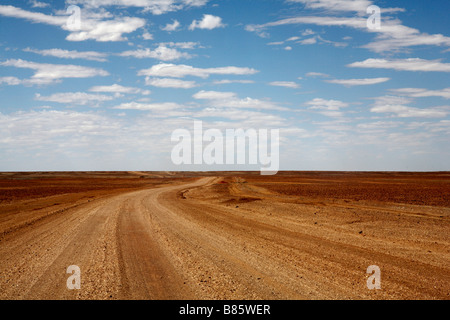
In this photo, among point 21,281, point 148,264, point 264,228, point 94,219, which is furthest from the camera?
point 94,219

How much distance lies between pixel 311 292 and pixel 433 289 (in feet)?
8.32

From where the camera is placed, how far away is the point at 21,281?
753 centimetres

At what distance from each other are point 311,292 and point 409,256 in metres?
4.79
